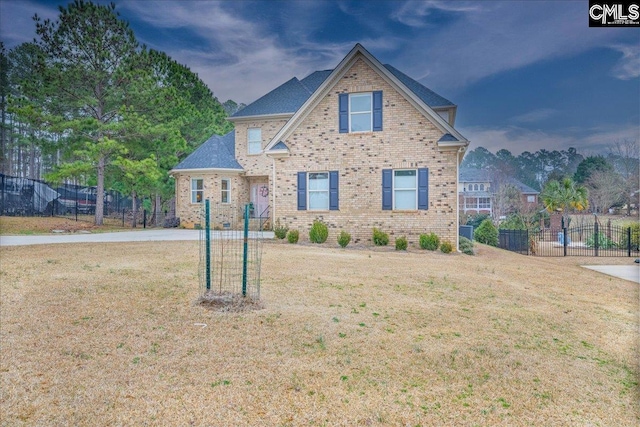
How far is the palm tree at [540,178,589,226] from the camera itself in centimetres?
2556

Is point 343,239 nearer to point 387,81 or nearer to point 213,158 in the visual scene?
point 387,81

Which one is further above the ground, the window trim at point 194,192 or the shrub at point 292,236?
the window trim at point 194,192

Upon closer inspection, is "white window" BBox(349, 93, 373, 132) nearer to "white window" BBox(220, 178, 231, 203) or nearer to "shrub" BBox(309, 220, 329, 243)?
"shrub" BBox(309, 220, 329, 243)

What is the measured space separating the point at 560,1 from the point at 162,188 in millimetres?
20734

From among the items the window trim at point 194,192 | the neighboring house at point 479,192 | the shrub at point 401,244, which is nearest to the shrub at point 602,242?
the shrub at point 401,244

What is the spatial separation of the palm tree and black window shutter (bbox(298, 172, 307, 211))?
1955cm

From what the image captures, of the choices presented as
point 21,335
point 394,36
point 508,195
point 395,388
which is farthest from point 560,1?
point 508,195

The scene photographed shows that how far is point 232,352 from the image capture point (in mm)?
3764

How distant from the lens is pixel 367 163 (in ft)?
42.4

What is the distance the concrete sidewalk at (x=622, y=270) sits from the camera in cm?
859

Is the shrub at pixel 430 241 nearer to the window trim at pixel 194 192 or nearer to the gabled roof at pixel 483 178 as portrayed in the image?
the window trim at pixel 194 192

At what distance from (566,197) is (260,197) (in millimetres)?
20334

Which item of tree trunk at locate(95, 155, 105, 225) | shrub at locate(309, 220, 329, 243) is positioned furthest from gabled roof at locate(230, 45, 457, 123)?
shrub at locate(309, 220, 329, 243)

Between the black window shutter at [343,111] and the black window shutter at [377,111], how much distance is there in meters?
0.91
